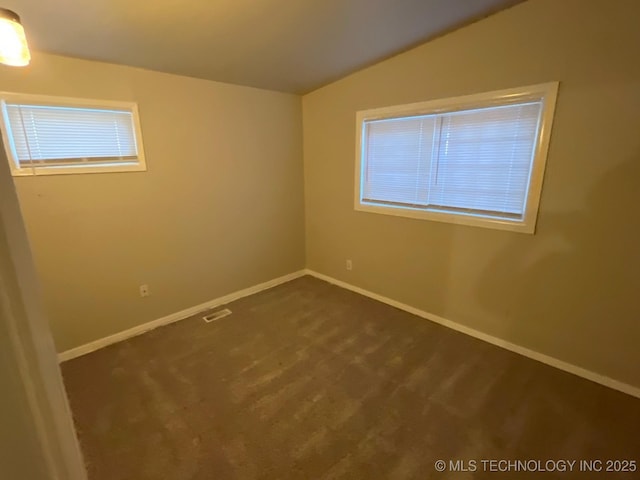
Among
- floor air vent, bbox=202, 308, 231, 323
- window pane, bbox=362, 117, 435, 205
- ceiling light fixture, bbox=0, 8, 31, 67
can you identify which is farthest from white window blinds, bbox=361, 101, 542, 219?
ceiling light fixture, bbox=0, 8, 31, 67

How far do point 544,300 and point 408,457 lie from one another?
4.86 ft

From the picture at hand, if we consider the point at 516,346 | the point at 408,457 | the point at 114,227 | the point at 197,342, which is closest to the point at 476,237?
the point at 516,346

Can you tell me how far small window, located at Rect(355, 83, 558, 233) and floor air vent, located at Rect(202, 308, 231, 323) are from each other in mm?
1711

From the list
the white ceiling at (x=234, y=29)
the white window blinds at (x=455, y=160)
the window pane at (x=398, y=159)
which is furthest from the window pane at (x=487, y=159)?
the white ceiling at (x=234, y=29)

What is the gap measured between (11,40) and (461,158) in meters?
2.76

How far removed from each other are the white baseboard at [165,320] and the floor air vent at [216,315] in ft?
0.47

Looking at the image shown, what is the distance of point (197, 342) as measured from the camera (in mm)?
2514

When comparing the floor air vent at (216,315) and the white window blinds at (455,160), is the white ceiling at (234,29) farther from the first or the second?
the floor air vent at (216,315)

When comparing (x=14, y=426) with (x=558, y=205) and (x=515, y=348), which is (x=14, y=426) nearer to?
(x=558, y=205)

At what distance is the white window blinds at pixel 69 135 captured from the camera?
200 cm

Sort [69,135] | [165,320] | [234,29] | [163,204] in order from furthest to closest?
[165,320], [163,204], [69,135], [234,29]

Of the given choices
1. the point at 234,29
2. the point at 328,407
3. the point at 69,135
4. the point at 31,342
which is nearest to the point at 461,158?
the point at 234,29

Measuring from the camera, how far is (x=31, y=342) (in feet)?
1.38

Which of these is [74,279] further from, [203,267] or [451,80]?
[451,80]
